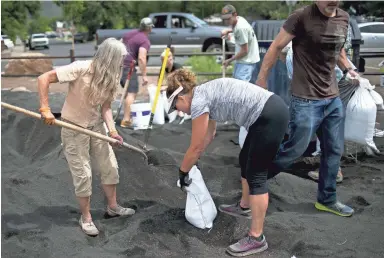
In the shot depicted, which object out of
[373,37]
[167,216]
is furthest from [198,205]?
[373,37]

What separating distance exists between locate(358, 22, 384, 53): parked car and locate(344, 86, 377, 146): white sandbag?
3680mm

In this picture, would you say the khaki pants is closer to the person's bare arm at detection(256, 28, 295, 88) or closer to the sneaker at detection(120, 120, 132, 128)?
the person's bare arm at detection(256, 28, 295, 88)

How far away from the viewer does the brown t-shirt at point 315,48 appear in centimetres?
338

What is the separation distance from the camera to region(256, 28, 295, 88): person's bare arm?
3436 mm

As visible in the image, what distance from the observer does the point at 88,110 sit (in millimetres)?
3340

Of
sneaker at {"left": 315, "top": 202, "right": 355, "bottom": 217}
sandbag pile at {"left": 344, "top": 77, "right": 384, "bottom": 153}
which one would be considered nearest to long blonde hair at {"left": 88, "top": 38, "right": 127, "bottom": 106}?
sneaker at {"left": 315, "top": 202, "right": 355, "bottom": 217}

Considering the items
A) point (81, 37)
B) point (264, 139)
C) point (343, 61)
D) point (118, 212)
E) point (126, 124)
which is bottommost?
point (81, 37)

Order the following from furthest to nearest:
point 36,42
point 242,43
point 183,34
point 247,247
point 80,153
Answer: point 36,42 → point 183,34 → point 242,43 → point 80,153 → point 247,247

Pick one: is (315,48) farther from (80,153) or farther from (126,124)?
(126,124)

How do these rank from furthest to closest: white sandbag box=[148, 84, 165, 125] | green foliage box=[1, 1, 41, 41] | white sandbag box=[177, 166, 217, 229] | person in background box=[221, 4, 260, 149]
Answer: green foliage box=[1, 1, 41, 41], white sandbag box=[148, 84, 165, 125], person in background box=[221, 4, 260, 149], white sandbag box=[177, 166, 217, 229]

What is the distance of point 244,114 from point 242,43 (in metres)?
3.25

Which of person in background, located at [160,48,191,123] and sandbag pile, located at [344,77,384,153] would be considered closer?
sandbag pile, located at [344,77,384,153]

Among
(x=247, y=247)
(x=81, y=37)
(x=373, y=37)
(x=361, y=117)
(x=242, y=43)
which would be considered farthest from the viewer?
(x=81, y=37)

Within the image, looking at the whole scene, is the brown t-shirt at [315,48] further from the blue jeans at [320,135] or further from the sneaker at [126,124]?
the sneaker at [126,124]
